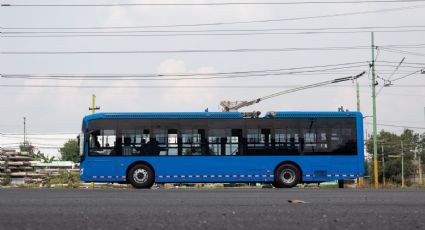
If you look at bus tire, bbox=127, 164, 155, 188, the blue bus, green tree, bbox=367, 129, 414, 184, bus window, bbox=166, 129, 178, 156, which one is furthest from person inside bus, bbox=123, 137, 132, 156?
green tree, bbox=367, 129, 414, 184

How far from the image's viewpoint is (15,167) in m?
40.0

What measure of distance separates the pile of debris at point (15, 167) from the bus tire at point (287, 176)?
1846 cm

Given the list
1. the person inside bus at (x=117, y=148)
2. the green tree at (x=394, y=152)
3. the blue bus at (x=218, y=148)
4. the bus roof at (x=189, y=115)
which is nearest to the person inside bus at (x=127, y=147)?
the blue bus at (x=218, y=148)

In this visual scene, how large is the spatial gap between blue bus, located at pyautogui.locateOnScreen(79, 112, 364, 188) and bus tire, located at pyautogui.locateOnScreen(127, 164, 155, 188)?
0.03 metres

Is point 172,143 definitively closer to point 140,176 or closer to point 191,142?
point 191,142

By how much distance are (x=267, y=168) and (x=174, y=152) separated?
3352 millimetres

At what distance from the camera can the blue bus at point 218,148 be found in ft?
81.8

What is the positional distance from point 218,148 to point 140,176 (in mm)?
2947

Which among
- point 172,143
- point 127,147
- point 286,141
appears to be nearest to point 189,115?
point 172,143

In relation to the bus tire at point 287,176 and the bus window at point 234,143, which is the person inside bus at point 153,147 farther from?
the bus tire at point 287,176

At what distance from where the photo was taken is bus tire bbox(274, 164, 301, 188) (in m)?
24.9

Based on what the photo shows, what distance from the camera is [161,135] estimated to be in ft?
82.5

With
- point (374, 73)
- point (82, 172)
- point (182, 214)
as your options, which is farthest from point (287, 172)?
point (182, 214)

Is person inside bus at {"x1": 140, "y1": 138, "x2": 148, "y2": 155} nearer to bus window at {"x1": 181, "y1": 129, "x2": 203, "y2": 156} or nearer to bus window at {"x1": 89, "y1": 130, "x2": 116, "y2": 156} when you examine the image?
bus window at {"x1": 89, "y1": 130, "x2": 116, "y2": 156}
